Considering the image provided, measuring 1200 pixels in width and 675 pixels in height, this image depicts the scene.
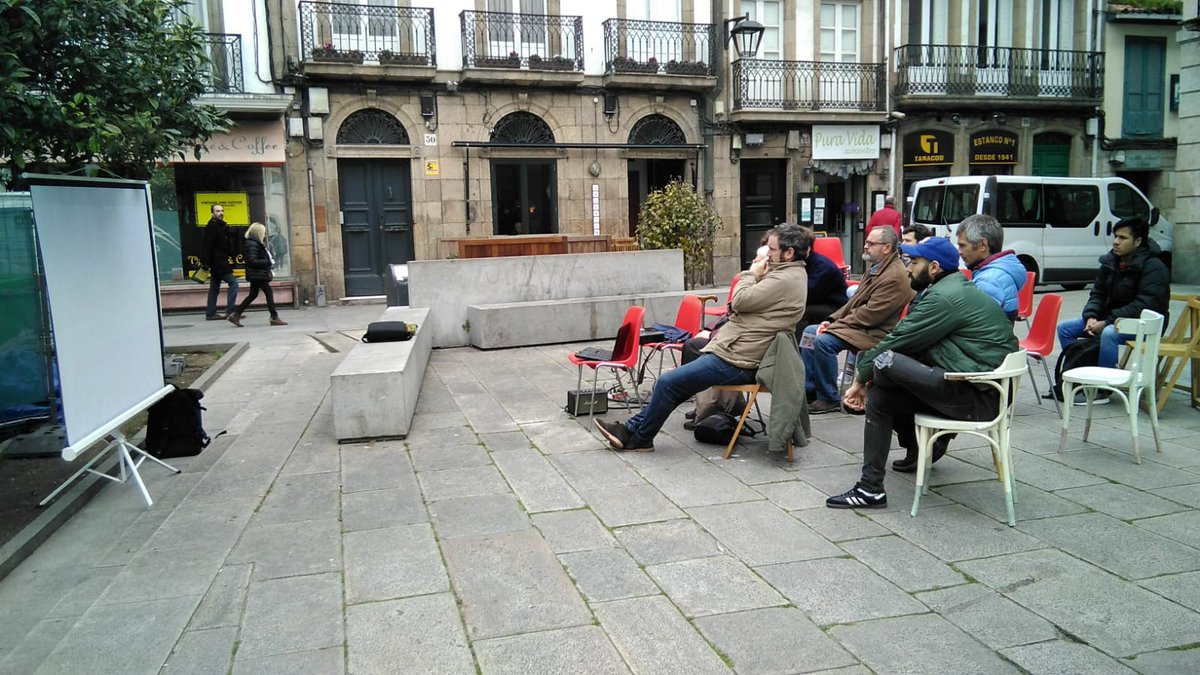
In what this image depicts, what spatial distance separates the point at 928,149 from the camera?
22.2m

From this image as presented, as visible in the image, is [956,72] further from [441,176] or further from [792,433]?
[792,433]

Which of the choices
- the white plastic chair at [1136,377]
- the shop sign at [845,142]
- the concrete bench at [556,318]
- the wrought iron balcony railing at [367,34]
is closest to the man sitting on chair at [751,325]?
the white plastic chair at [1136,377]

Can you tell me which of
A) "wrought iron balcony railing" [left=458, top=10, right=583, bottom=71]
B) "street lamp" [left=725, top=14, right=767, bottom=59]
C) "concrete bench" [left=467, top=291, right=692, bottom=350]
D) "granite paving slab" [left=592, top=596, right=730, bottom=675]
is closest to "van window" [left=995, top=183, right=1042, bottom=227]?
"street lamp" [left=725, top=14, right=767, bottom=59]

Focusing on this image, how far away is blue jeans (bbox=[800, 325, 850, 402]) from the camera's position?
6.97 metres

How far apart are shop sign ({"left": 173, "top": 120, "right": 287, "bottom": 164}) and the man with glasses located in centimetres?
1290

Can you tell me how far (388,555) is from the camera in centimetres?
450

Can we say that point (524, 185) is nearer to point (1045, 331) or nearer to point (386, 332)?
point (386, 332)

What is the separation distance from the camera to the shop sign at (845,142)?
69.5 ft

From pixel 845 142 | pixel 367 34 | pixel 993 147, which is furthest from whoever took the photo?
pixel 993 147

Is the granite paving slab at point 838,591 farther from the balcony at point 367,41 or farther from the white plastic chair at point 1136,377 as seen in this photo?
the balcony at point 367,41

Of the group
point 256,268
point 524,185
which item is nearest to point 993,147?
point 524,185

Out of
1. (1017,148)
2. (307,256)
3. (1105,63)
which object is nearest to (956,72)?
(1017,148)

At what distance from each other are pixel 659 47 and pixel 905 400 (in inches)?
640

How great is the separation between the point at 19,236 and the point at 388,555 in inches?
180
